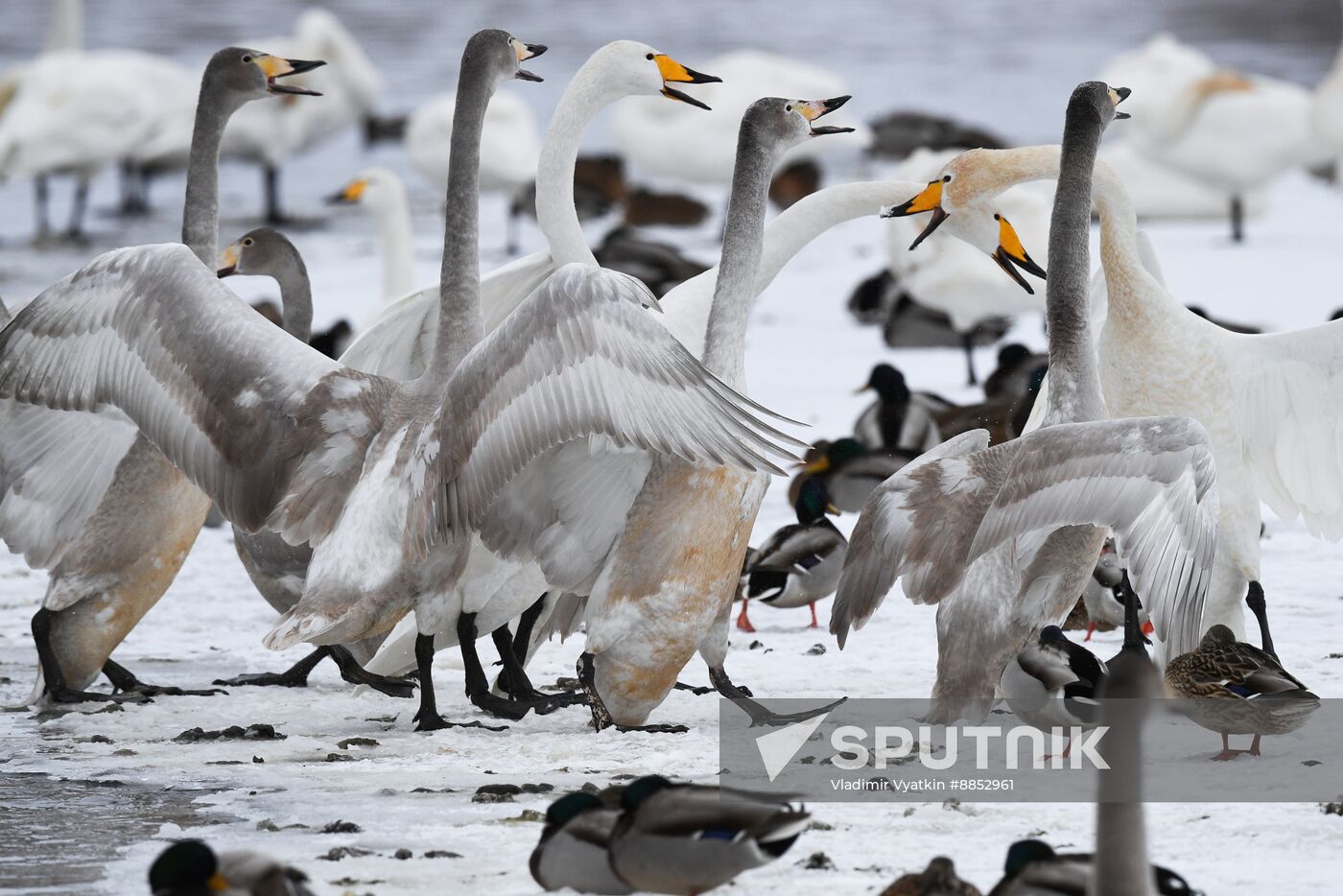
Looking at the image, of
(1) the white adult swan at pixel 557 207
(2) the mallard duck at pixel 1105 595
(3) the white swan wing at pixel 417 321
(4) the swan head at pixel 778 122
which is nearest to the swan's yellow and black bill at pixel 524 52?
(1) the white adult swan at pixel 557 207

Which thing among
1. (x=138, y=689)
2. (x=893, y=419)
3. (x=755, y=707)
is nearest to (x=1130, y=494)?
(x=755, y=707)

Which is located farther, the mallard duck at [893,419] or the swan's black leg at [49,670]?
the mallard duck at [893,419]

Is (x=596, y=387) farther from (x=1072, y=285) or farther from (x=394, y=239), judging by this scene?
(x=394, y=239)

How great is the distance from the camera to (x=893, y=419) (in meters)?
9.89

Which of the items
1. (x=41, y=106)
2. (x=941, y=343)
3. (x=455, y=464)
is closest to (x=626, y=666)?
(x=455, y=464)

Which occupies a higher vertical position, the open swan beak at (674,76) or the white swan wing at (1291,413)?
the open swan beak at (674,76)

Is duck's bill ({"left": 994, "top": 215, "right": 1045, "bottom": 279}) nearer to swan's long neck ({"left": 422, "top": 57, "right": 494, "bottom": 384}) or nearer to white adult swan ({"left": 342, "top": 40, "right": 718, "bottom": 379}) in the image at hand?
A: white adult swan ({"left": 342, "top": 40, "right": 718, "bottom": 379})

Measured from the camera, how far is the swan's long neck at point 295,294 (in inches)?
317

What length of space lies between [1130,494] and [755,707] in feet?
4.15

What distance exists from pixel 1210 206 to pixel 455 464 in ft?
43.0

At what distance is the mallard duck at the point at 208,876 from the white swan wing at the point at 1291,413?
12.5ft

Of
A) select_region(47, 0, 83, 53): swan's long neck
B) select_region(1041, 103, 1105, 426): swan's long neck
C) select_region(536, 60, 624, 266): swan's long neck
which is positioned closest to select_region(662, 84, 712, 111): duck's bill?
select_region(536, 60, 624, 266): swan's long neck

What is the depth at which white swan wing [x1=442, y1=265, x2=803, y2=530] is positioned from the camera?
5367 millimetres

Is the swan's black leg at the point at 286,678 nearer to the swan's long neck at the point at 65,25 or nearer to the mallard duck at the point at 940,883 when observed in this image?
the mallard duck at the point at 940,883
